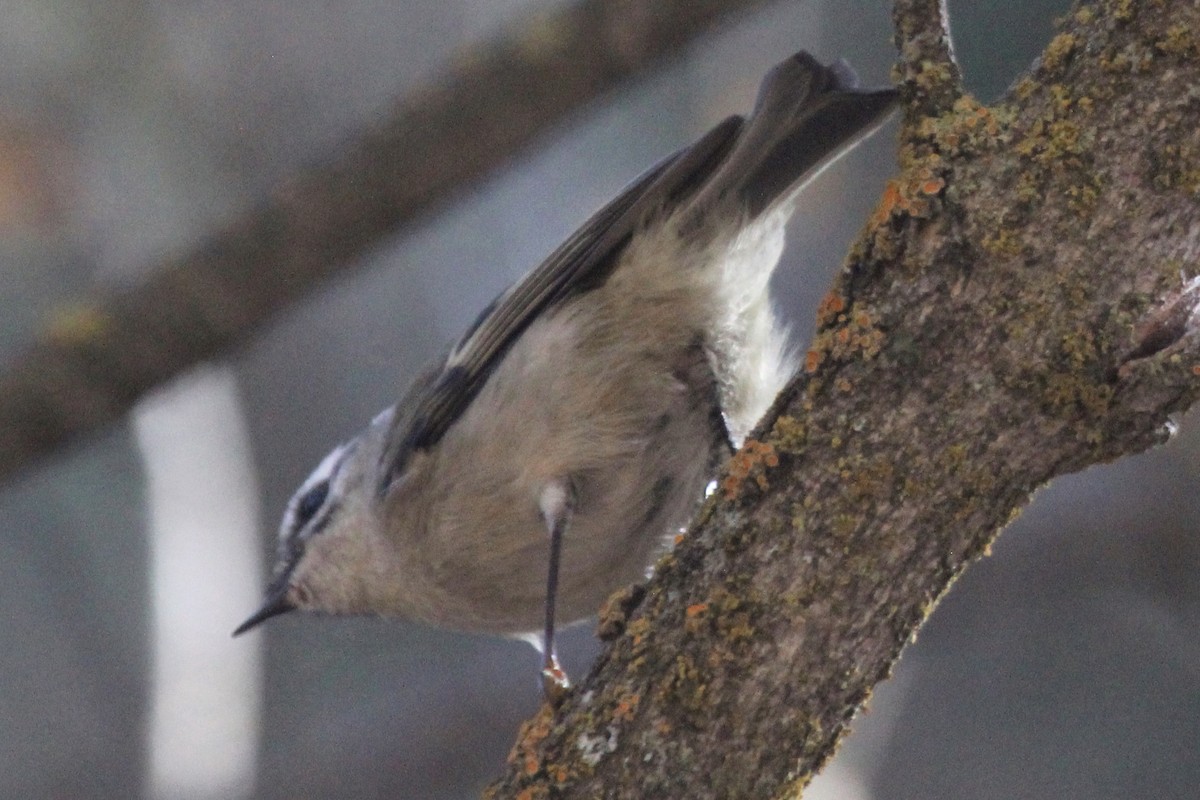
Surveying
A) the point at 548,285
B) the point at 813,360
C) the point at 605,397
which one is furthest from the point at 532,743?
the point at 548,285

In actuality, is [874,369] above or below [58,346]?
below

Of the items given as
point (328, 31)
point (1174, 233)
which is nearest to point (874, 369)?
point (1174, 233)

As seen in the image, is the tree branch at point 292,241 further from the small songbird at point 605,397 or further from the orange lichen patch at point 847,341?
the orange lichen patch at point 847,341

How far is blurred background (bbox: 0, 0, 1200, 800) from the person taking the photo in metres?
4.11

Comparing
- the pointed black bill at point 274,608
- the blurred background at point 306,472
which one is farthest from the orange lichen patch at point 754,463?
the pointed black bill at point 274,608

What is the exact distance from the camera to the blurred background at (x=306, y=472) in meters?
4.11

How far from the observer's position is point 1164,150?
1.81 m

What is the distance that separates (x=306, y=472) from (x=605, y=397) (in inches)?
150

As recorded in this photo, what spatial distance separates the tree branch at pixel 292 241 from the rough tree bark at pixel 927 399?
5.52 ft

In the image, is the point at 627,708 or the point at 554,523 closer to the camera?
the point at 627,708

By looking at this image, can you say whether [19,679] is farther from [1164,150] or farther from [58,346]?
[1164,150]

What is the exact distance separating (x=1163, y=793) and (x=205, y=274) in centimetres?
331

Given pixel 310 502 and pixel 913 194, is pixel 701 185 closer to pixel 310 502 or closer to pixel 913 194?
pixel 913 194

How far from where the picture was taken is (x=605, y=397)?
3.05 meters
